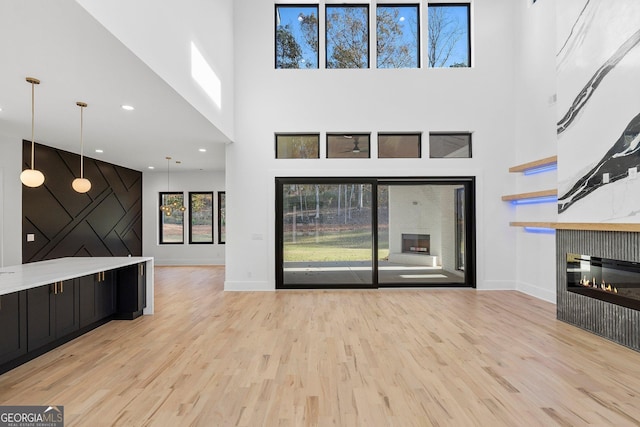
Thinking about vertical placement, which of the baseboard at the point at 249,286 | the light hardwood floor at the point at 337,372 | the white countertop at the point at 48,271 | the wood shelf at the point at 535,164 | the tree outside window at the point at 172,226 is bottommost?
the light hardwood floor at the point at 337,372

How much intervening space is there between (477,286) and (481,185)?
201 cm

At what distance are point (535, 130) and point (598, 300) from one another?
336 cm

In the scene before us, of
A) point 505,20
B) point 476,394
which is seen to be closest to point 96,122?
point 476,394

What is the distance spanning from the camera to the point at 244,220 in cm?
688

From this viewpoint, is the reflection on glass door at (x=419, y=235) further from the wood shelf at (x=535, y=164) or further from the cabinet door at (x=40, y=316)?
the cabinet door at (x=40, y=316)

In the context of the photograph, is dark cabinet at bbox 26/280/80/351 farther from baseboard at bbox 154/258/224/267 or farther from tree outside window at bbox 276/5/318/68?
baseboard at bbox 154/258/224/267

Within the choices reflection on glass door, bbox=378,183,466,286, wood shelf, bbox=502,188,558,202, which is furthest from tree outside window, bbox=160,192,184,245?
wood shelf, bbox=502,188,558,202

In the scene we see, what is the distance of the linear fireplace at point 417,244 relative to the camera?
707cm

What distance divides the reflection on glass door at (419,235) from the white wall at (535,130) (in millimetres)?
1126

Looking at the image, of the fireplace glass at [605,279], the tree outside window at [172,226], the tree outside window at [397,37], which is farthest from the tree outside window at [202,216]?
the fireplace glass at [605,279]

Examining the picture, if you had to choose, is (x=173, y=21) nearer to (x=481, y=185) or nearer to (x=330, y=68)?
(x=330, y=68)

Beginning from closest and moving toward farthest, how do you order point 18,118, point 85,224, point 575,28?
point 575,28 < point 18,118 < point 85,224

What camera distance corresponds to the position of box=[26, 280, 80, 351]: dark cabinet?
3.39 meters

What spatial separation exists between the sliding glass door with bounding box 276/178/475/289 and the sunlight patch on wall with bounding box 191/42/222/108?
2005mm
